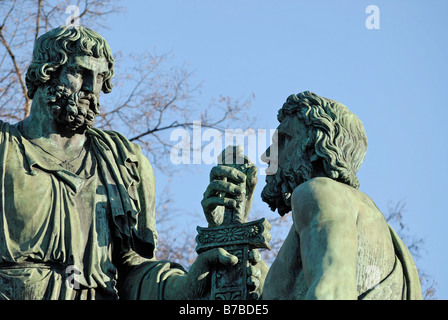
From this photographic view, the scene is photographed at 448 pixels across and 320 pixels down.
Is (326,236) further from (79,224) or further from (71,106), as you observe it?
(71,106)

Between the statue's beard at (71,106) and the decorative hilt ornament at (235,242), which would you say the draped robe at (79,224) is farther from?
the decorative hilt ornament at (235,242)

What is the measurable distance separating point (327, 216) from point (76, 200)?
2370mm

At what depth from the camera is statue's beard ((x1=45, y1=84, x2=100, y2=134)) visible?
11.2 meters

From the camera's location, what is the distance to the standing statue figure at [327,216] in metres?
9.32

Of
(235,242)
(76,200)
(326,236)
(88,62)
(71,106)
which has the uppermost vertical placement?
(88,62)

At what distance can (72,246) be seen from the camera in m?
10.8

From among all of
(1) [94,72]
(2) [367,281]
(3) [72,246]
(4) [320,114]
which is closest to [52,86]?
(1) [94,72]

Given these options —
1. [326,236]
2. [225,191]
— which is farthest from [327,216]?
[225,191]

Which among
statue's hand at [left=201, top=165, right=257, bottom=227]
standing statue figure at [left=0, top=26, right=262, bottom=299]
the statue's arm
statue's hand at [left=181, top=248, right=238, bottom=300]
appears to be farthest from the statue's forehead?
the statue's arm

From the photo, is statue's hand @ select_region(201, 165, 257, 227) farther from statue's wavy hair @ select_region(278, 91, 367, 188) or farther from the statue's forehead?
the statue's forehead

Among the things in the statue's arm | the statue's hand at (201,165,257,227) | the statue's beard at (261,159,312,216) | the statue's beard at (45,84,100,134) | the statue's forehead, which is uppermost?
the statue's forehead

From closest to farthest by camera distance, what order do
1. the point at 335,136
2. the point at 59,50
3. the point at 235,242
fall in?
the point at 335,136
the point at 235,242
the point at 59,50

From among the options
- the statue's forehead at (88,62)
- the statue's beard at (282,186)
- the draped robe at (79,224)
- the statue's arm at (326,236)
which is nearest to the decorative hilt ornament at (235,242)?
the statue's beard at (282,186)

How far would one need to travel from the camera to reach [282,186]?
10.3 metres
